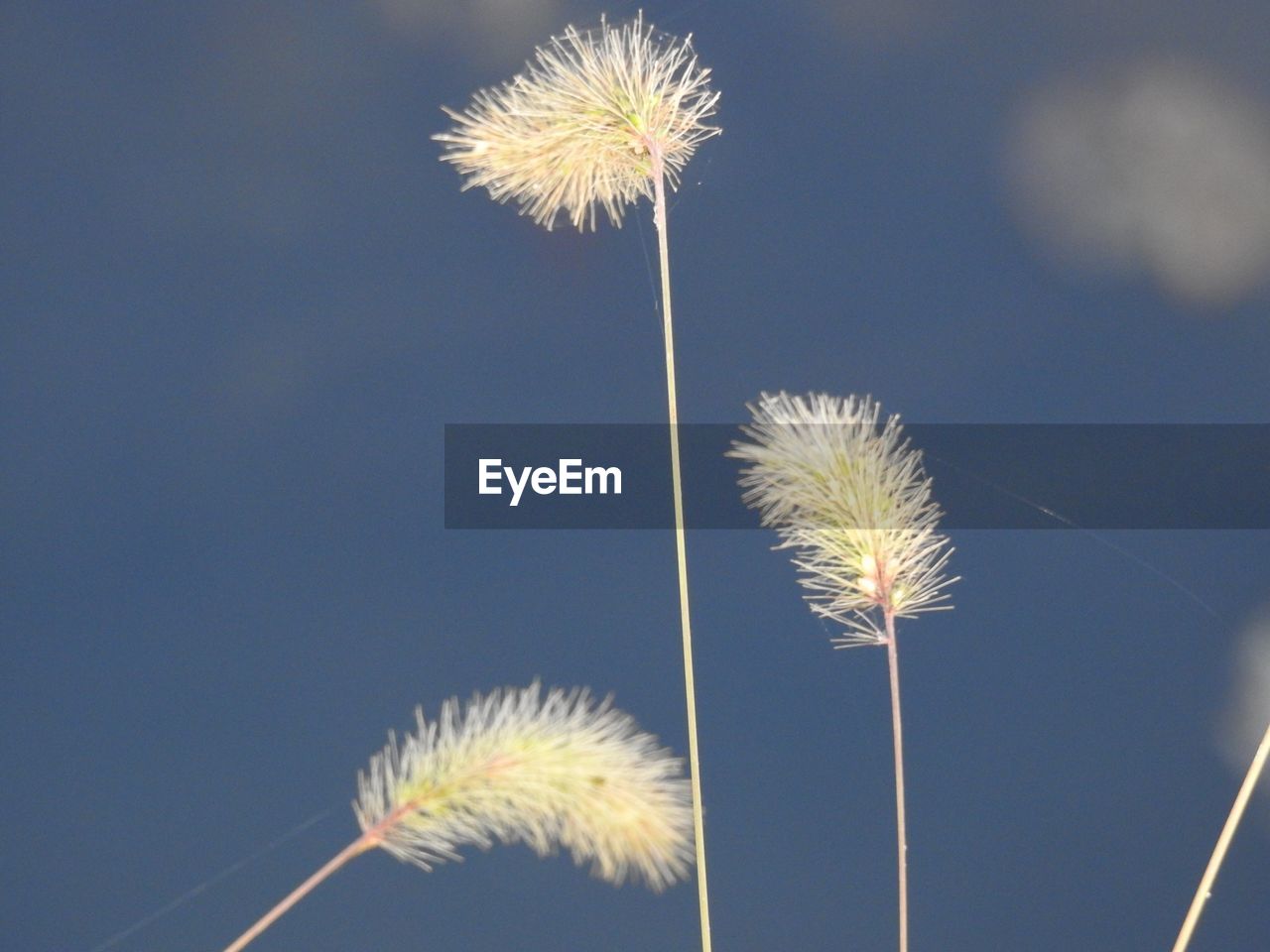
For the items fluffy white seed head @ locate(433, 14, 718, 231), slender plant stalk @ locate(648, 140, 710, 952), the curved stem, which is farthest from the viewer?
fluffy white seed head @ locate(433, 14, 718, 231)

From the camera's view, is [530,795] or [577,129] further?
[577,129]

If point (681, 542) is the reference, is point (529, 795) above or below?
below

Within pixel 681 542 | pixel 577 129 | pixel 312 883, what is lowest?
pixel 312 883

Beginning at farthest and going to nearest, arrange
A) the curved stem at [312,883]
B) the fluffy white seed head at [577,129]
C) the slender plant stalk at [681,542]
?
the fluffy white seed head at [577,129] < the slender plant stalk at [681,542] < the curved stem at [312,883]

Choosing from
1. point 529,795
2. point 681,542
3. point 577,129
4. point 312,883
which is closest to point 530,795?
point 529,795

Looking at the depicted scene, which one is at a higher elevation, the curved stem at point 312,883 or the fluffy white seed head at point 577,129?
the fluffy white seed head at point 577,129

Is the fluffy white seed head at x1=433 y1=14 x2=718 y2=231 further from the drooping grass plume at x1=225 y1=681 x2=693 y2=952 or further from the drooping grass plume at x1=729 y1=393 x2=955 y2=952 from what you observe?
the drooping grass plume at x1=225 y1=681 x2=693 y2=952

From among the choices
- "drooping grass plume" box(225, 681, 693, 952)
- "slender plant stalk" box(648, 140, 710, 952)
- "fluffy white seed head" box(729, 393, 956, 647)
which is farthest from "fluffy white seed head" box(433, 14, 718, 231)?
"drooping grass plume" box(225, 681, 693, 952)

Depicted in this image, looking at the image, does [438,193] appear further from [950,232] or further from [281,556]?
[950,232]

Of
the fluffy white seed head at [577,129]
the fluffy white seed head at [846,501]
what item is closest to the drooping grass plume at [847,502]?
the fluffy white seed head at [846,501]

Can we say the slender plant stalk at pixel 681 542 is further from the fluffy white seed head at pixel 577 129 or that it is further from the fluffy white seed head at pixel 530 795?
the fluffy white seed head at pixel 530 795

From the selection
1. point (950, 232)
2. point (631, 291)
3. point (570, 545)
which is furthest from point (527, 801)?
point (950, 232)

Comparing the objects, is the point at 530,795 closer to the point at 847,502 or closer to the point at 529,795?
the point at 529,795
